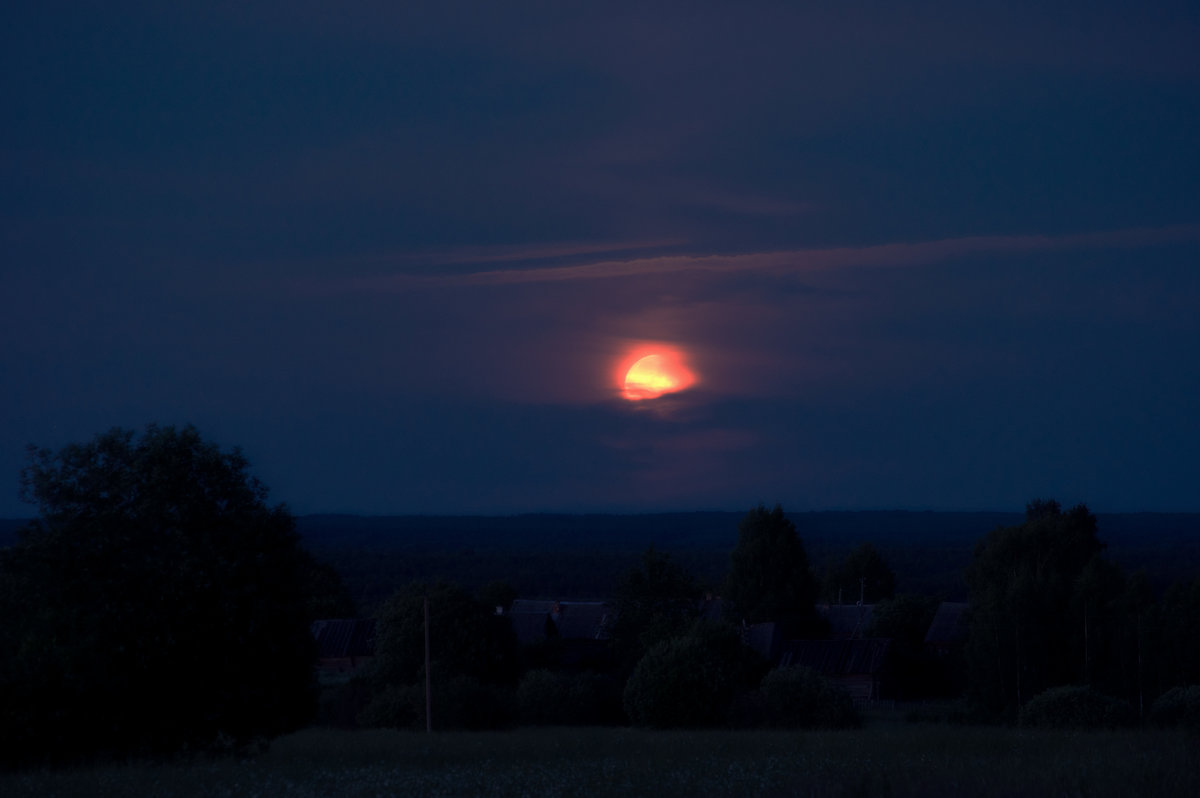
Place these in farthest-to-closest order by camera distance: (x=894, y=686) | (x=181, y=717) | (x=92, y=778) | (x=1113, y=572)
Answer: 1. (x=894, y=686)
2. (x=1113, y=572)
3. (x=181, y=717)
4. (x=92, y=778)

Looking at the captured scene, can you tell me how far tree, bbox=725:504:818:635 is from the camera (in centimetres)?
9238

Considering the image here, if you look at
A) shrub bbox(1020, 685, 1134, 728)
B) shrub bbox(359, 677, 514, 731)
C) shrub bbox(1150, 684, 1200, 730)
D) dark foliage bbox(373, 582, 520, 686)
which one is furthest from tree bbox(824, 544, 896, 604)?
shrub bbox(359, 677, 514, 731)

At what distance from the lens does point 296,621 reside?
24.6m

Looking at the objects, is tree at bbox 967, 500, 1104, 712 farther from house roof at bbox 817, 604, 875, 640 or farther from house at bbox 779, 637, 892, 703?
house roof at bbox 817, 604, 875, 640

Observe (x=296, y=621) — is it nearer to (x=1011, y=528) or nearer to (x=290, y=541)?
(x=290, y=541)

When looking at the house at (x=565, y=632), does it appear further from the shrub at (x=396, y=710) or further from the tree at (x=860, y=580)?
the tree at (x=860, y=580)

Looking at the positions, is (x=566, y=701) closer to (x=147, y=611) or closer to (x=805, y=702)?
(x=805, y=702)

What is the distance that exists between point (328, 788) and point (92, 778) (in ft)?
13.1

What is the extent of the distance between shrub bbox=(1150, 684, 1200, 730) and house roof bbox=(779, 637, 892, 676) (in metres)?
22.5

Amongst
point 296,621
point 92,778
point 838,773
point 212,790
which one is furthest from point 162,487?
point 838,773

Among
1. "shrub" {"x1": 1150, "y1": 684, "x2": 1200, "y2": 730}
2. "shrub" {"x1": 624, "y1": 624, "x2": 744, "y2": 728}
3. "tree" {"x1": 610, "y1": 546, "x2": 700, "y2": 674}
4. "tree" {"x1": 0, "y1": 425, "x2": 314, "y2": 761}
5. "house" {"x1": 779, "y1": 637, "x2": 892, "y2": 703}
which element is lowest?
"house" {"x1": 779, "y1": 637, "x2": 892, "y2": 703}

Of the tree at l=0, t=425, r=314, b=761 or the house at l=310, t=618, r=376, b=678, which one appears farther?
the house at l=310, t=618, r=376, b=678

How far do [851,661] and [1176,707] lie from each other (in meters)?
25.4

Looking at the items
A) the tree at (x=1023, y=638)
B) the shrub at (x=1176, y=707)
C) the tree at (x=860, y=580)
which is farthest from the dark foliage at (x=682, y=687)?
the tree at (x=860, y=580)
